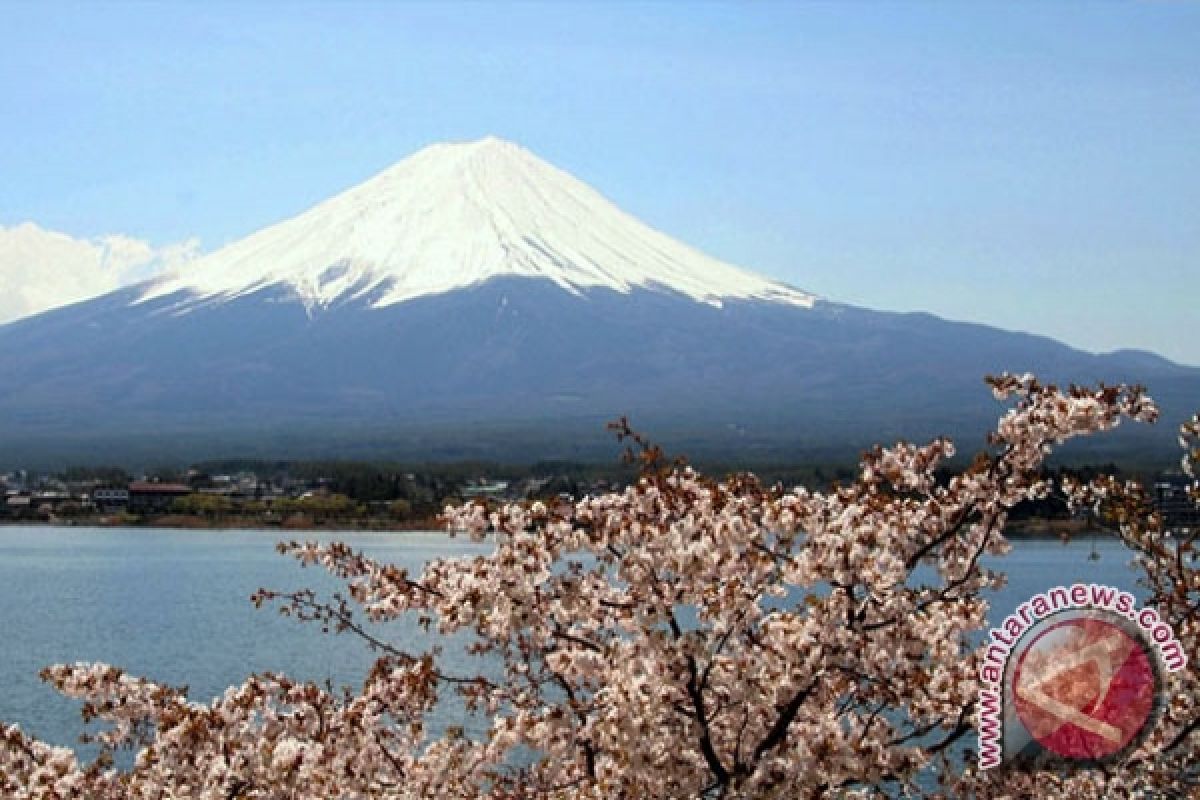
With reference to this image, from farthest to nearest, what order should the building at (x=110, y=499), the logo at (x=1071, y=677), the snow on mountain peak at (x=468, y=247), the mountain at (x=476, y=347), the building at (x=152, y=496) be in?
the snow on mountain peak at (x=468, y=247)
the mountain at (x=476, y=347)
the building at (x=110, y=499)
the building at (x=152, y=496)
the logo at (x=1071, y=677)

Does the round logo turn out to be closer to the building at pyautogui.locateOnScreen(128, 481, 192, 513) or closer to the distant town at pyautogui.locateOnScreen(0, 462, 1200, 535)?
the distant town at pyautogui.locateOnScreen(0, 462, 1200, 535)

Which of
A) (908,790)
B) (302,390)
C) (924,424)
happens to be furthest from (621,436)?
(302,390)

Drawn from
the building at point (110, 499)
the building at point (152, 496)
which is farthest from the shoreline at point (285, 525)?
the building at point (110, 499)

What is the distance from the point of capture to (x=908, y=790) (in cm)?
470

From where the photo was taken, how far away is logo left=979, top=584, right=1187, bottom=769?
15.0ft

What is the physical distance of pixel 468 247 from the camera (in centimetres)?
15438

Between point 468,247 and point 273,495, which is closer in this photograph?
point 273,495

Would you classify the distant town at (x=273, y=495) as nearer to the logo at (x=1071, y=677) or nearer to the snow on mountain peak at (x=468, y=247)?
the logo at (x=1071, y=677)

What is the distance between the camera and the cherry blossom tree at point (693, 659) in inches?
174

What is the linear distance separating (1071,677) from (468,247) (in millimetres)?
150866

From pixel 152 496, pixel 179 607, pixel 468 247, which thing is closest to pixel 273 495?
pixel 152 496

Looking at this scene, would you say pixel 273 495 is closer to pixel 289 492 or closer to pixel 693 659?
pixel 289 492

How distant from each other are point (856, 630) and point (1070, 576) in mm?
34631

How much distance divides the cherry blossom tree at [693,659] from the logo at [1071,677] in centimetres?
12
